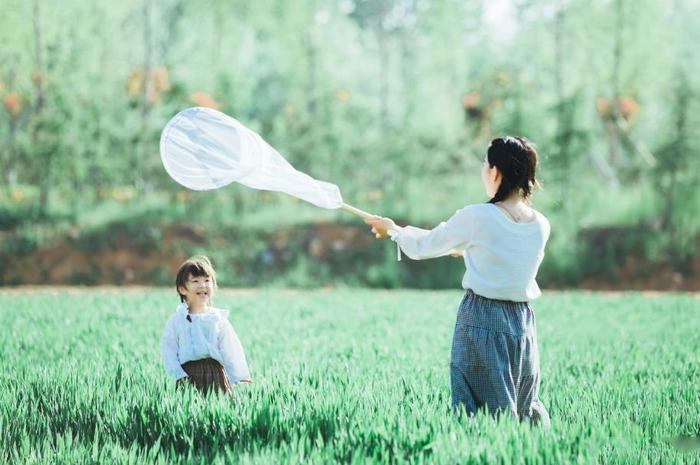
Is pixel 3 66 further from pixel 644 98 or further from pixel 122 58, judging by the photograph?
pixel 644 98

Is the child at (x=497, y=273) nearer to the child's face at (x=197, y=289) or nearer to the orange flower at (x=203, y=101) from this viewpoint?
the child's face at (x=197, y=289)

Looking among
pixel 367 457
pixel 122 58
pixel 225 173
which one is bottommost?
pixel 367 457

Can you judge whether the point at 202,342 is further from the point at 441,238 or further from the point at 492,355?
the point at 492,355

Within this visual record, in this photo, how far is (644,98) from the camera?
22.8m

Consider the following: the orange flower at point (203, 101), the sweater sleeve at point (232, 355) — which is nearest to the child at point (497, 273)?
the sweater sleeve at point (232, 355)

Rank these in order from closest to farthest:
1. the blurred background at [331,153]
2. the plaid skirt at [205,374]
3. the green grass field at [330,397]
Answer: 1. the green grass field at [330,397]
2. the plaid skirt at [205,374]
3. the blurred background at [331,153]

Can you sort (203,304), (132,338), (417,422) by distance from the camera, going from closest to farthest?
(417,422) < (203,304) < (132,338)

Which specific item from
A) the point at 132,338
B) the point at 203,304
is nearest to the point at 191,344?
the point at 203,304

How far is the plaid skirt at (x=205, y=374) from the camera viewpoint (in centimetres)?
491

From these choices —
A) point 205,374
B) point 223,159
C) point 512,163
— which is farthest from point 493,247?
point 205,374

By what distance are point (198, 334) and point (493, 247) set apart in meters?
1.77

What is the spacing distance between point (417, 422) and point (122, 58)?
77.2 feet

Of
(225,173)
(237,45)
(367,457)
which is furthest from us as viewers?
(237,45)

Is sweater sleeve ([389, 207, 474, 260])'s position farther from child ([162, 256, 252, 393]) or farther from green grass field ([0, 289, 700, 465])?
child ([162, 256, 252, 393])
